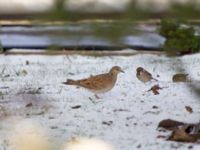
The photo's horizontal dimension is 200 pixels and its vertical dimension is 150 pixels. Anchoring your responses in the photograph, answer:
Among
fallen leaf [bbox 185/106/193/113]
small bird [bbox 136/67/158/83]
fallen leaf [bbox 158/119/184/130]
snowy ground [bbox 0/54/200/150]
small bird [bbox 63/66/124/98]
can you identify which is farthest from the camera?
small bird [bbox 136/67/158/83]

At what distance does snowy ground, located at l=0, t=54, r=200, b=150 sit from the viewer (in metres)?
4.95

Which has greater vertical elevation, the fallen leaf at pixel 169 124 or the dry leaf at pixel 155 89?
the dry leaf at pixel 155 89

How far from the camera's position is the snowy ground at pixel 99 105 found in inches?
195

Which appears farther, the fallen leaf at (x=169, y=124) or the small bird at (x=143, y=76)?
the small bird at (x=143, y=76)

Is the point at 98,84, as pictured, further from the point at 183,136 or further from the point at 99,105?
the point at 183,136

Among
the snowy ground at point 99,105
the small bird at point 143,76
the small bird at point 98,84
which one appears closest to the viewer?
the snowy ground at point 99,105

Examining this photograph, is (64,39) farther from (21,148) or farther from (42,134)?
(42,134)

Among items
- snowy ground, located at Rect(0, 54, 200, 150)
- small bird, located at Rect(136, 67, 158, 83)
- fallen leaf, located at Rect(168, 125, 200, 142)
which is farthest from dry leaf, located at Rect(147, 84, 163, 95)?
fallen leaf, located at Rect(168, 125, 200, 142)

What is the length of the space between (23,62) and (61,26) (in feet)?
25.5

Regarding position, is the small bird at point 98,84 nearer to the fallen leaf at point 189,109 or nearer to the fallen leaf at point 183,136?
the fallen leaf at point 189,109

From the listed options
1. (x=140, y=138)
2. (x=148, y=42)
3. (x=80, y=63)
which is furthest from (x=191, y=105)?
(x=148, y=42)

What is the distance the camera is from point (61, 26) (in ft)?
5.23

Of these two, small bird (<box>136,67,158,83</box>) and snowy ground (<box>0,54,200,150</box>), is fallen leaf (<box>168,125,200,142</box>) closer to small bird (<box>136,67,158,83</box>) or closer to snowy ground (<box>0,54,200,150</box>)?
snowy ground (<box>0,54,200,150</box>)

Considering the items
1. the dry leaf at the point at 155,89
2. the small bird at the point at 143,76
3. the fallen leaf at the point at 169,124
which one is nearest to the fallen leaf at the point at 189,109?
the fallen leaf at the point at 169,124
